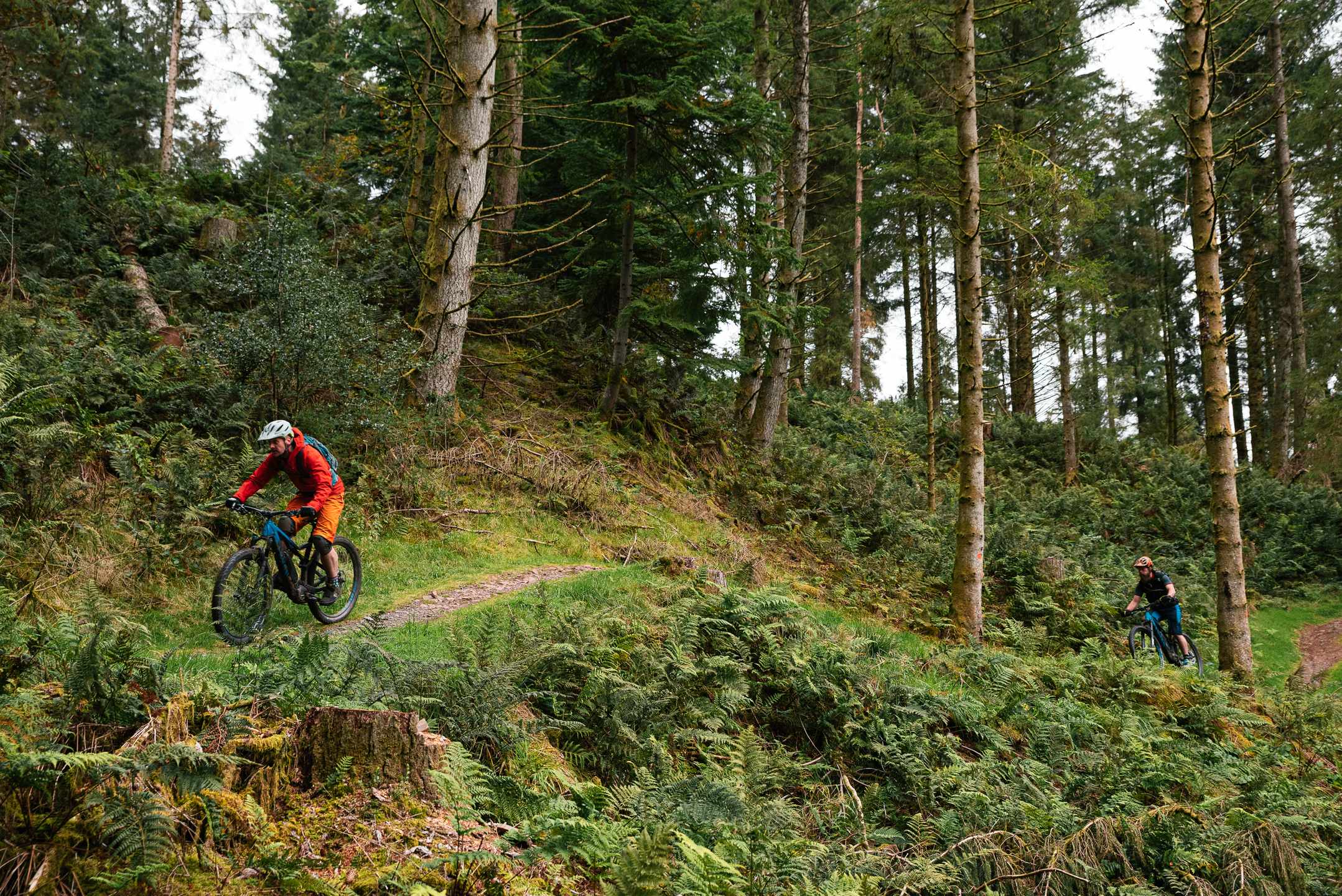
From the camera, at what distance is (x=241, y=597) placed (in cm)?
657

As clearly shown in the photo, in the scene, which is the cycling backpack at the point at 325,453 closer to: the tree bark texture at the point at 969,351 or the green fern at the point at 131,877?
the green fern at the point at 131,877

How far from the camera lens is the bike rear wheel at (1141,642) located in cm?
1158

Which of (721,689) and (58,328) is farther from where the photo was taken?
(58,328)

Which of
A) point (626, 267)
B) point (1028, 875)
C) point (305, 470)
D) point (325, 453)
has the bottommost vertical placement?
point (1028, 875)

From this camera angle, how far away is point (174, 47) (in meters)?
21.6

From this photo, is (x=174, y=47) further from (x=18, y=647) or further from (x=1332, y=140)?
(x=1332, y=140)

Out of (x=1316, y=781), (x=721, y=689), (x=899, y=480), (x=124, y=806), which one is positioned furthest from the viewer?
(x=899, y=480)

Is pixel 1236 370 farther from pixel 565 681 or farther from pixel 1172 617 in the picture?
pixel 565 681

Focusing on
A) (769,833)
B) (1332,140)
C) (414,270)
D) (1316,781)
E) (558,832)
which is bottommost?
(1316,781)

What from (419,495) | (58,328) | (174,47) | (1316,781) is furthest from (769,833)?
(174,47)

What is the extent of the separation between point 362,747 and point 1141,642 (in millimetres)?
12688

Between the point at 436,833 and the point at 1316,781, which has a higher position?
the point at 436,833

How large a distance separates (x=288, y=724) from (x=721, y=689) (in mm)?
3994

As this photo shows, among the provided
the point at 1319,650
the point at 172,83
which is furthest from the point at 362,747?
the point at 172,83
